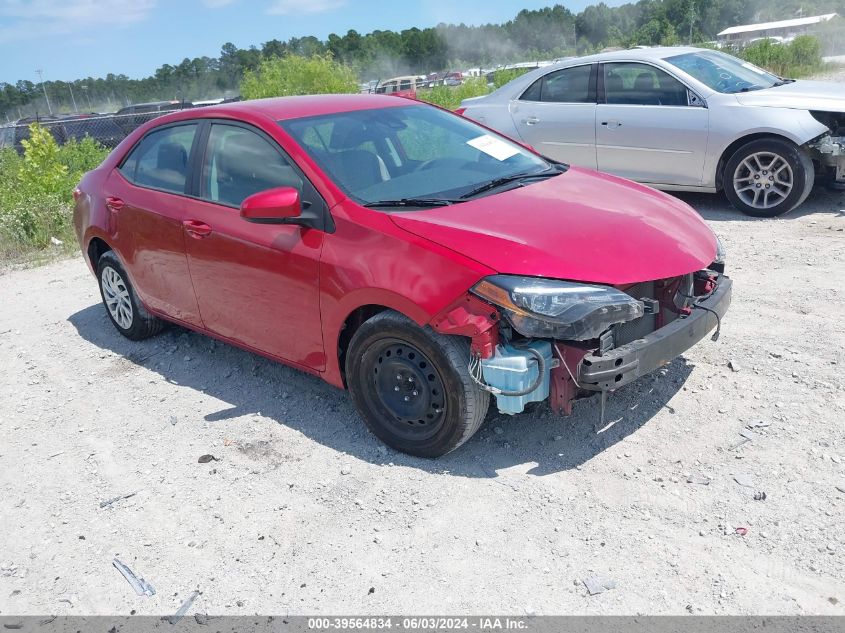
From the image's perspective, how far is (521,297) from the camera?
3180 mm

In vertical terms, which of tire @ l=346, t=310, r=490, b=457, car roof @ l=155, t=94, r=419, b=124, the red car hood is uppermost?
car roof @ l=155, t=94, r=419, b=124

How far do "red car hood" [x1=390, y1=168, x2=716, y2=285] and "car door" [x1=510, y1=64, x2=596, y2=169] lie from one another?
14.3ft

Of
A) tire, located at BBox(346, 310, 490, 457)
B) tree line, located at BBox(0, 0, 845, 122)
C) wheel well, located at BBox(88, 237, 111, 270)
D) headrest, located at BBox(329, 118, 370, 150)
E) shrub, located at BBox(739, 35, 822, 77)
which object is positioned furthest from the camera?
tree line, located at BBox(0, 0, 845, 122)

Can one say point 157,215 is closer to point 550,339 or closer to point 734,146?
point 550,339

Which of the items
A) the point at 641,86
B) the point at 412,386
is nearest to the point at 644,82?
the point at 641,86

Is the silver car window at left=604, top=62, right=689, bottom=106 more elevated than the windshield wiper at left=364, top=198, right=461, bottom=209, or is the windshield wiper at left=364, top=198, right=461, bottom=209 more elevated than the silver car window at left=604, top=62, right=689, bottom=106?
the silver car window at left=604, top=62, right=689, bottom=106

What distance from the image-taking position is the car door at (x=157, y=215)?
4.64 metres

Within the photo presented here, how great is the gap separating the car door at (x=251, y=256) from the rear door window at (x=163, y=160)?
0.74 feet

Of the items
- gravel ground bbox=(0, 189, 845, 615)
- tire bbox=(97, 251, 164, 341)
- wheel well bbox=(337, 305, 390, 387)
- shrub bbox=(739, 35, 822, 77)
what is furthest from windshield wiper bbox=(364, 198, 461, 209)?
shrub bbox=(739, 35, 822, 77)

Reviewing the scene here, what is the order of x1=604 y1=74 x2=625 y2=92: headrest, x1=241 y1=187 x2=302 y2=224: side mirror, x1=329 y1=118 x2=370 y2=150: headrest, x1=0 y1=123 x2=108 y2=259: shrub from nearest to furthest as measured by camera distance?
1. x1=241 y1=187 x2=302 y2=224: side mirror
2. x1=329 y1=118 x2=370 y2=150: headrest
3. x1=604 y1=74 x2=625 y2=92: headrest
4. x1=0 y1=123 x2=108 y2=259: shrub

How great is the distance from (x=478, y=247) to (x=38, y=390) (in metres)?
3.51

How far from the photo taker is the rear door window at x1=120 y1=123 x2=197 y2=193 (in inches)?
184

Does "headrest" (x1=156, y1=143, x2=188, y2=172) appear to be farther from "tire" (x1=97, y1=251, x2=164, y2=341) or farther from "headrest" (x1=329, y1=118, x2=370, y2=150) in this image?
"headrest" (x1=329, y1=118, x2=370, y2=150)

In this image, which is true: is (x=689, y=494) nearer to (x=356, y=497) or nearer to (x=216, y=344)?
(x=356, y=497)
